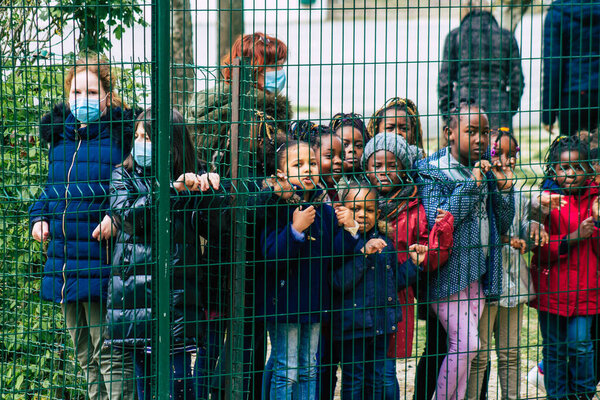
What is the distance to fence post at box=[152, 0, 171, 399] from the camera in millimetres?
3688

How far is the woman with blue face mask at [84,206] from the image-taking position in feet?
12.6

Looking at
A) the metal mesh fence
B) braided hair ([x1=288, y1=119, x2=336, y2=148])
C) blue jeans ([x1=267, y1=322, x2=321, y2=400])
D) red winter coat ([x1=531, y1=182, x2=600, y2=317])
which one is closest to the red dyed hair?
the metal mesh fence

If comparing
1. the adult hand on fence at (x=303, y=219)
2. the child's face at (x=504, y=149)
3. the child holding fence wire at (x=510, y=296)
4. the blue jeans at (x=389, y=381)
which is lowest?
the blue jeans at (x=389, y=381)

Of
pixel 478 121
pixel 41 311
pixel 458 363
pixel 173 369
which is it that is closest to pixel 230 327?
pixel 173 369

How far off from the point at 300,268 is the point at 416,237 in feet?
2.09

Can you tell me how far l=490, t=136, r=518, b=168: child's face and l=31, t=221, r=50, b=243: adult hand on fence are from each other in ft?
7.14

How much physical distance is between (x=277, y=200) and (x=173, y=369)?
2.95 feet

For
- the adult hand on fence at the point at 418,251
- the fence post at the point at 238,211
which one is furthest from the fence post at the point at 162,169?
the adult hand on fence at the point at 418,251

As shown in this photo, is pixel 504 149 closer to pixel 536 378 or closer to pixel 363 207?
pixel 363 207

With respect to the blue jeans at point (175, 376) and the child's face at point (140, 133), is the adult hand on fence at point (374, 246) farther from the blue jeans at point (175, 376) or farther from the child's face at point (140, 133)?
the child's face at point (140, 133)

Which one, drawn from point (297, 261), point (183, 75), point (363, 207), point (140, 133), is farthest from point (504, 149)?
point (140, 133)

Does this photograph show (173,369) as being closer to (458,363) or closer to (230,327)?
(230,327)

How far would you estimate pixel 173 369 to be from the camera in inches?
155

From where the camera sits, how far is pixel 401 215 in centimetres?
424
